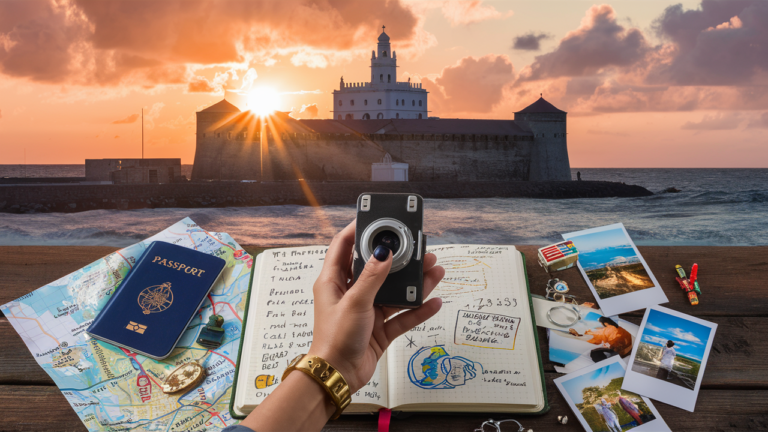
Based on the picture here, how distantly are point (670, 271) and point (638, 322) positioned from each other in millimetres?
175

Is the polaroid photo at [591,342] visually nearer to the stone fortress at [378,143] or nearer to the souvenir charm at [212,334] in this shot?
the souvenir charm at [212,334]

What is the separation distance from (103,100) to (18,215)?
1.10 m

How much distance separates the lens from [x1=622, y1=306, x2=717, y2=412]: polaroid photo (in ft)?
1.65

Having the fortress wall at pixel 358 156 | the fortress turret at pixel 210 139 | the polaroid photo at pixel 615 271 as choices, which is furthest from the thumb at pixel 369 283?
the fortress turret at pixel 210 139

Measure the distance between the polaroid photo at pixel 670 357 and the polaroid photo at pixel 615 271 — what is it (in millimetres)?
38

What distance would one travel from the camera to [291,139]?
9.19 metres

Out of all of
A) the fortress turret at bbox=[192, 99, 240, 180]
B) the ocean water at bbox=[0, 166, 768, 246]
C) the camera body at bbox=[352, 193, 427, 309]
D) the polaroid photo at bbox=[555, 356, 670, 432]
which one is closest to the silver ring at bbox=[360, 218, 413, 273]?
the camera body at bbox=[352, 193, 427, 309]

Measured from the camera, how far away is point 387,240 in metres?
0.43

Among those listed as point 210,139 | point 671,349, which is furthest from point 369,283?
point 210,139

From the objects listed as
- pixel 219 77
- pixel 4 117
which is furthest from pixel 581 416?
pixel 4 117

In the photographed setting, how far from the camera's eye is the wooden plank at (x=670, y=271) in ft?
2.13

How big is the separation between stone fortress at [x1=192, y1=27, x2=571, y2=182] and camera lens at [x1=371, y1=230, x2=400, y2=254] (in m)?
8.29

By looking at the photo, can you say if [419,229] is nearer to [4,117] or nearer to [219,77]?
[219,77]

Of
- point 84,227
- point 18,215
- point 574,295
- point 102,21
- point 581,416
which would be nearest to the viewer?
point 581,416
